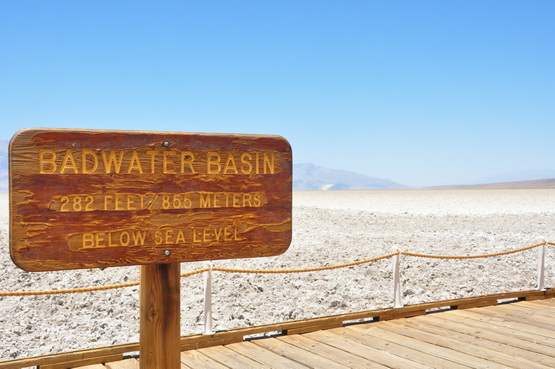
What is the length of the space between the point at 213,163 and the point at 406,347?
12.4 feet

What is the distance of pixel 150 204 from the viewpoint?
350cm

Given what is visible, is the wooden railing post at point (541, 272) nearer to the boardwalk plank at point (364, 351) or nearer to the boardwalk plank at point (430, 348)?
the boardwalk plank at point (430, 348)

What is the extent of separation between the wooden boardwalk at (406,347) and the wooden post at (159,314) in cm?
199

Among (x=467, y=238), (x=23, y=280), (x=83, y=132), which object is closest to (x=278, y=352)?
(x=83, y=132)

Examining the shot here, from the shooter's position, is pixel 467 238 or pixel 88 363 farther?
pixel 467 238

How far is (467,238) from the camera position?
20.1 meters

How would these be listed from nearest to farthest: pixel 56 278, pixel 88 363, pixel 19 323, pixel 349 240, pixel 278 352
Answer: pixel 88 363 → pixel 278 352 → pixel 19 323 → pixel 56 278 → pixel 349 240

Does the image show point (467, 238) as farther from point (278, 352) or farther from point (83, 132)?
point (83, 132)

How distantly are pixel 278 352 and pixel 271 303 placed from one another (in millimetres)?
6420

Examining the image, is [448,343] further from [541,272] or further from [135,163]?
[135,163]

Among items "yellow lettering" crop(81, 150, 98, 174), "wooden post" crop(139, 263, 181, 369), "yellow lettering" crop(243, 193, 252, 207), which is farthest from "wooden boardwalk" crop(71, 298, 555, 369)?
"yellow lettering" crop(81, 150, 98, 174)

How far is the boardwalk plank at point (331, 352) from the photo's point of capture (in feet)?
18.7

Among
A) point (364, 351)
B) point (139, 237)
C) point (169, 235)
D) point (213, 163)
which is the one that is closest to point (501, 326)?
point (364, 351)

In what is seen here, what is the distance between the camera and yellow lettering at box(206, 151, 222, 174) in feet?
12.0
